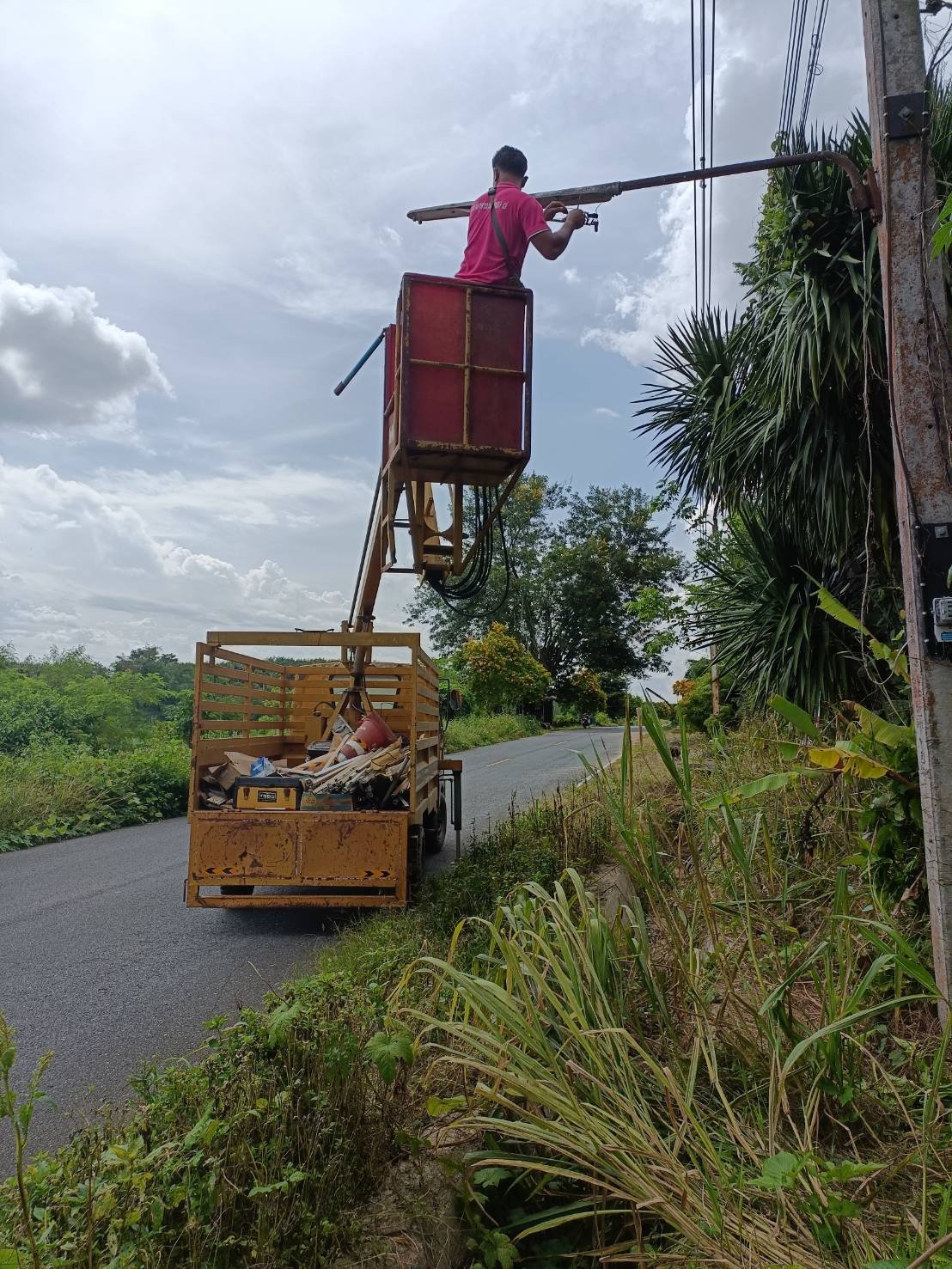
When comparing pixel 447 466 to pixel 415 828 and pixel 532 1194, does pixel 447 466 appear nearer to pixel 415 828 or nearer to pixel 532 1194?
pixel 415 828

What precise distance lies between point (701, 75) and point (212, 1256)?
10.5 meters

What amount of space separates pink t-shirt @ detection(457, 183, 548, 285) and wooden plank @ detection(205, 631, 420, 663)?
2.75m

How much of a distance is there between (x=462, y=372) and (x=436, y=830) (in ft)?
13.4

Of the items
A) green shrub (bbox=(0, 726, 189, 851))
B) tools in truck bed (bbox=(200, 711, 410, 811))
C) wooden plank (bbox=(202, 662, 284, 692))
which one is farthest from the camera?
green shrub (bbox=(0, 726, 189, 851))

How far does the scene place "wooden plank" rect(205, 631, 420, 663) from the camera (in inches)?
254

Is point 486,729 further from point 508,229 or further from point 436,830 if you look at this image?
point 508,229

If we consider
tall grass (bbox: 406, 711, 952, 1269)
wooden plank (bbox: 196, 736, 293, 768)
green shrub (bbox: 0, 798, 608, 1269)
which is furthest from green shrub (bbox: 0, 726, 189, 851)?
tall grass (bbox: 406, 711, 952, 1269)

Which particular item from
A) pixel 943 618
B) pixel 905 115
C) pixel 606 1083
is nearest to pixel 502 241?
pixel 905 115

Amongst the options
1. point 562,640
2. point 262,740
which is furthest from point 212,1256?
point 562,640

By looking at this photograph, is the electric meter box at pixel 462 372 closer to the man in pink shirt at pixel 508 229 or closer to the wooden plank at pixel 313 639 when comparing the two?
the man in pink shirt at pixel 508 229

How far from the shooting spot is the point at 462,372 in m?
6.74

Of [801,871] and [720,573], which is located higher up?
[720,573]

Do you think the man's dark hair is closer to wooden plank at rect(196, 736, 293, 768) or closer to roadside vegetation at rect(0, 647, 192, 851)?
wooden plank at rect(196, 736, 293, 768)

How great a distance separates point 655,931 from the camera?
4.67 m
